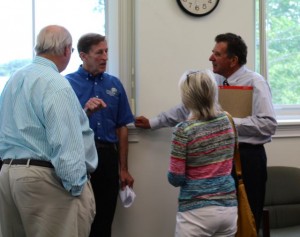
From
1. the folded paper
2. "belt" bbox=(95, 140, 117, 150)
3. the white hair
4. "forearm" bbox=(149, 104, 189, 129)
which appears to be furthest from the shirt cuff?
the white hair

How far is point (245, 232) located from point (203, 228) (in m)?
0.34

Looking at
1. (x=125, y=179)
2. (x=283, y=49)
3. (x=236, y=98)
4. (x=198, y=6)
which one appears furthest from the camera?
(x=283, y=49)

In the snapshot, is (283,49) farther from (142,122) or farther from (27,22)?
(27,22)

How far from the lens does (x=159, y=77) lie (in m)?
3.09

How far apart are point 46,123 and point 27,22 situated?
1.39 meters

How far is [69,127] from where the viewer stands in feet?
6.37

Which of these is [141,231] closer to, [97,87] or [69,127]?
[97,87]

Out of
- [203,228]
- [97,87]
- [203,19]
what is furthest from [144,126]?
[203,228]

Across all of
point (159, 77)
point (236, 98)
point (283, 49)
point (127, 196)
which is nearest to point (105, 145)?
point (127, 196)

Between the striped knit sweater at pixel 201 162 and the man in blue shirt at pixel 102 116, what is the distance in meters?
0.78

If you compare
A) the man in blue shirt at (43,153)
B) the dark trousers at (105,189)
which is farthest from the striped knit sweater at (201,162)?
the dark trousers at (105,189)

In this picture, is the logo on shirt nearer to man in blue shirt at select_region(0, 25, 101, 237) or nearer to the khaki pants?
man in blue shirt at select_region(0, 25, 101, 237)

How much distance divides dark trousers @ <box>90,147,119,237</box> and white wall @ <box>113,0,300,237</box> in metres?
0.29

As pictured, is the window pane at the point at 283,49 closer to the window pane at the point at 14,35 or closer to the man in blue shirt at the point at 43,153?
the window pane at the point at 14,35
